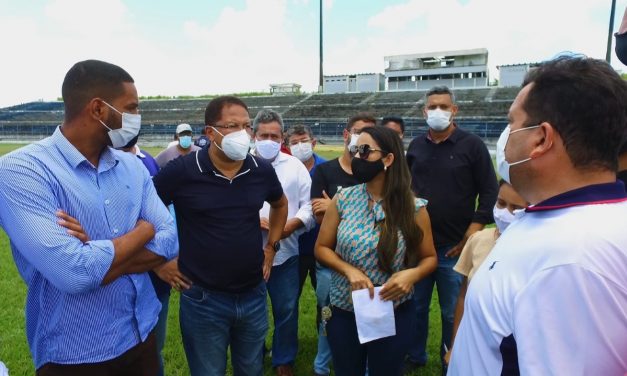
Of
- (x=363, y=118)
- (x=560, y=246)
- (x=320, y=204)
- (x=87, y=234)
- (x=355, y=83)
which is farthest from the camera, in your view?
(x=355, y=83)

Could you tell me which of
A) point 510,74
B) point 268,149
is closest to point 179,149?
point 268,149

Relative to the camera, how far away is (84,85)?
2.01 meters

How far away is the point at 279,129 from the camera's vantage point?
161 inches

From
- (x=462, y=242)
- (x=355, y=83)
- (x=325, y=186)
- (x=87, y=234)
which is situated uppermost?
(x=355, y=83)

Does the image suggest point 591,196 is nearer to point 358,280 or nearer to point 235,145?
point 358,280

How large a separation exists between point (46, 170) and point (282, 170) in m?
2.17

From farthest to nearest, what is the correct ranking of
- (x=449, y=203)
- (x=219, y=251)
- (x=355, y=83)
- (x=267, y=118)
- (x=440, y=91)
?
(x=355, y=83)
(x=440, y=91)
(x=267, y=118)
(x=449, y=203)
(x=219, y=251)

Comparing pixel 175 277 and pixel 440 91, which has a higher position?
pixel 440 91

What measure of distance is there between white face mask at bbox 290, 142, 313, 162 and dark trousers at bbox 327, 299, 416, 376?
229 centimetres

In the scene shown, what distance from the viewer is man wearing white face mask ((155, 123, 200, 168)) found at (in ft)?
19.8

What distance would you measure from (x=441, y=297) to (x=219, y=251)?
2.08m

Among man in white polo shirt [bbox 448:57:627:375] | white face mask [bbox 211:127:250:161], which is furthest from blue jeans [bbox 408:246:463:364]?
man in white polo shirt [bbox 448:57:627:375]

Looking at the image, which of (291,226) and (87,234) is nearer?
(87,234)

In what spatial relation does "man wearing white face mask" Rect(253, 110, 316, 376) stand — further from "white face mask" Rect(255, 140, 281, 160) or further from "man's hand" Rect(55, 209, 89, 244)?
"man's hand" Rect(55, 209, 89, 244)
